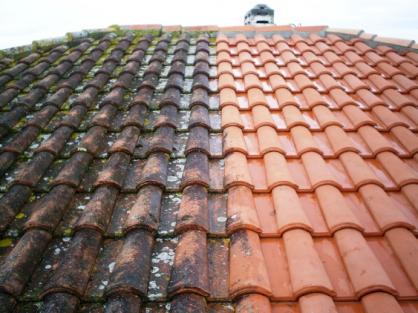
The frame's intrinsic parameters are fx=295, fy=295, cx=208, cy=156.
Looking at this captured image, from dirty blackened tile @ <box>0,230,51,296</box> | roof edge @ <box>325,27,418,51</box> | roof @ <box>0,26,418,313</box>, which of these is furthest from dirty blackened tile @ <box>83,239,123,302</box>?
roof edge @ <box>325,27,418,51</box>

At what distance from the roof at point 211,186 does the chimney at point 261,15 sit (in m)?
11.5

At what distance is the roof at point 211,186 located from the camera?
1.60m

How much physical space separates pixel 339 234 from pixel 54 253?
182cm

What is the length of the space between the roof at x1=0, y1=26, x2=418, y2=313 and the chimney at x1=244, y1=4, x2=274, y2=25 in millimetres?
11519

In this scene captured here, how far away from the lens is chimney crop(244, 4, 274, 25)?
14.6 metres

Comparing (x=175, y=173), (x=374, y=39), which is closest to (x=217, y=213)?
(x=175, y=173)

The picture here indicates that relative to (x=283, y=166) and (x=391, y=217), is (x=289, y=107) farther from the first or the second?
(x=391, y=217)

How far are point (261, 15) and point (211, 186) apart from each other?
14.6 metres

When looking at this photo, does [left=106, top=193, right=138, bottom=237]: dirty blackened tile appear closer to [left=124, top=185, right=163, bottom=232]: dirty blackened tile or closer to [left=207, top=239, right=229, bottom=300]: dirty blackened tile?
[left=124, top=185, right=163, bottom=232]: dirty blackened tile

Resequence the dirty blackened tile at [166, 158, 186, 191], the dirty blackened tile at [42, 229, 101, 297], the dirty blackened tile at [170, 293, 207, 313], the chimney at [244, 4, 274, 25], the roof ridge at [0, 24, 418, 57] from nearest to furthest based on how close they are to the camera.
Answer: the dirty blackened tile at [170, 293, 207, 313], the dirty blackened tile at [42, 229, 101, 297], the dirty blackened tile at [166, 158, 186, 191], the roof ridge at [0, 24, 418, 57], the chimney at [244, 4, 274, 25]

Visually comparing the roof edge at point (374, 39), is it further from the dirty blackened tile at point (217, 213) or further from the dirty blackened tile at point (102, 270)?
the dirty blackened tile at point (102, 270)

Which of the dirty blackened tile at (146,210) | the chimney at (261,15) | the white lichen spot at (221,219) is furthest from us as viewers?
the chimney at (261,15)

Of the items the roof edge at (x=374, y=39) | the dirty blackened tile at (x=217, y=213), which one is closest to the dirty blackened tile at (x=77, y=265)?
the dirty blackened tile at (x=217, y=213)

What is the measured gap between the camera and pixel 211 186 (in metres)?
2.29
